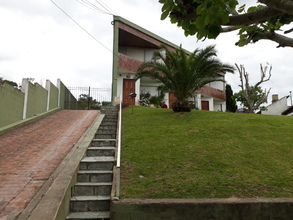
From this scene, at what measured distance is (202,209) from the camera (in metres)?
3.38

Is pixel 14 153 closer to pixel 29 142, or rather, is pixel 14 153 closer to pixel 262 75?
pixel 29 142

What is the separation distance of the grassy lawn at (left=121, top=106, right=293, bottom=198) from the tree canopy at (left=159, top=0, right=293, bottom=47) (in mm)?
2422

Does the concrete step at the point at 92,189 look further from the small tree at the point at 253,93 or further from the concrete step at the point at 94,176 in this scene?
the small tree at the point at 253,93

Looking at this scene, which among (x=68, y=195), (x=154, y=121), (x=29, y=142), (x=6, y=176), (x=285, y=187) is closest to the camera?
(x=68, y=195)

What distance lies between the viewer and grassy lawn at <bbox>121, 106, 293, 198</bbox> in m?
3.97

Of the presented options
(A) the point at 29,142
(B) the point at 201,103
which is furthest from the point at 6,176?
(B) the point at 201,103

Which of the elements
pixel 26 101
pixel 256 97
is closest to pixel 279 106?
pixel 256 97

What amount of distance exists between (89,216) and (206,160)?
282 cm

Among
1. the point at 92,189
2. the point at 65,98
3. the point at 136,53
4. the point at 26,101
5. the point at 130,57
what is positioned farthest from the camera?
the point at 136,53

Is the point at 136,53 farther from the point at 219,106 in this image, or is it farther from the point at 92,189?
the point at 92,189

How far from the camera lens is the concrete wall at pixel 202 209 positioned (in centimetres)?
335

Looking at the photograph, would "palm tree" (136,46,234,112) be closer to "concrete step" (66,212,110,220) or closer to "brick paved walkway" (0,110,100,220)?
"brick paved walkway" (0,110,100,220)

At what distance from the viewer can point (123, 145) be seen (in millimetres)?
6508

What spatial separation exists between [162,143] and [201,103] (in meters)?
19.8
